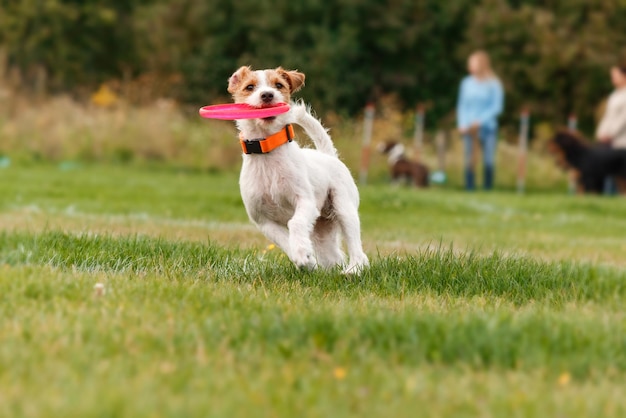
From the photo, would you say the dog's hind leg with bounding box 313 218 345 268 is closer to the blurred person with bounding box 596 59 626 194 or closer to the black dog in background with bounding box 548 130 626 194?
the blurred person with bounding box 596 59 626 194

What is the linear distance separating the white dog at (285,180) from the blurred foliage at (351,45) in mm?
22436

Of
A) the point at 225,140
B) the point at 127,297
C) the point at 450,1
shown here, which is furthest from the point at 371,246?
the point at 450,1

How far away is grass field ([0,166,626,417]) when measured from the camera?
9.90 ft

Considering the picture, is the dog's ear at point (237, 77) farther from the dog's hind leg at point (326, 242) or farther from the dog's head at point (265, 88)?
the dog's hind leg at point (326, 242)

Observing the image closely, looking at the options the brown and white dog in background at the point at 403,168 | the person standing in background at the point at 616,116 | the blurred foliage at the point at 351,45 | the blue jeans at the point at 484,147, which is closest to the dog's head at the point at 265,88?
the person standing in background at the point at 616,116

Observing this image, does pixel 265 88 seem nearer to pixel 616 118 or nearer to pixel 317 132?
pixel 317 132

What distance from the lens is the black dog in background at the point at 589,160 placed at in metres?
18.8

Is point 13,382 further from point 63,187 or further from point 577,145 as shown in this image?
point 577,145

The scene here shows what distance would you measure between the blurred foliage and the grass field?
2308cm

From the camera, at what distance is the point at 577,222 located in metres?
12.7

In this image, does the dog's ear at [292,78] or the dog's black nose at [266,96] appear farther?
the dog's ear at [292,78]

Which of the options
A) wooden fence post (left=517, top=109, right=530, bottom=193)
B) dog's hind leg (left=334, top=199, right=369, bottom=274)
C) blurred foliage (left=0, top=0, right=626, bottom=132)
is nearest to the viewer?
dog's hind leg (left=334, top=199, right=369, bottom=274)

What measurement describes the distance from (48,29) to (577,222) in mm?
23642

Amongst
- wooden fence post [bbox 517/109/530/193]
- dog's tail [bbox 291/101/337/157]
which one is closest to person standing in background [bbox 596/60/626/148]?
wooden fence post [bbox 517/109/530/193]
